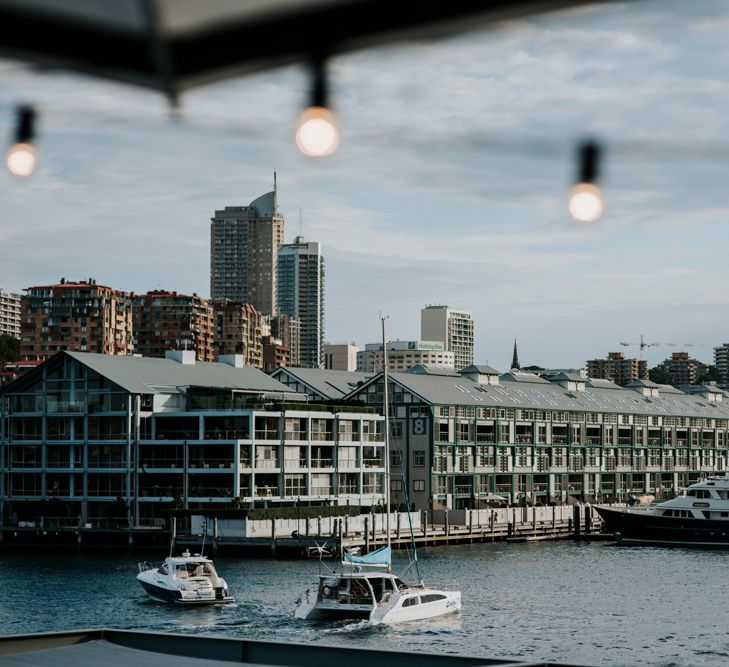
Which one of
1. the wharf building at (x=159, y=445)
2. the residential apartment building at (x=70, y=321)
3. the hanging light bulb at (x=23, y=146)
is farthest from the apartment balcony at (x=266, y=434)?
the residential apartment building at (x=70, y=321)

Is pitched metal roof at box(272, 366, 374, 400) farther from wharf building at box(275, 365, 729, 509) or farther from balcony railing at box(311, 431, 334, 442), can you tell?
Answer: balcony railing at box(311, 431, 334, 442)

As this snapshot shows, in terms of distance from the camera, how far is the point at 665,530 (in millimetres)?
80000

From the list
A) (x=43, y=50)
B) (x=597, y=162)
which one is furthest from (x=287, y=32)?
(x=597, y=162)

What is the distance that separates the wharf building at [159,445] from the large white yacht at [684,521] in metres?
16.2

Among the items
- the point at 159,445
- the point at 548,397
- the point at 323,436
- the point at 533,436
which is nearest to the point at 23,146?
the point at 159,445

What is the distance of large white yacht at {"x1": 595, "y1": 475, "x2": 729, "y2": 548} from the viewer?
79.2m

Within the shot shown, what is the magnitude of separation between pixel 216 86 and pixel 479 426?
284 ft

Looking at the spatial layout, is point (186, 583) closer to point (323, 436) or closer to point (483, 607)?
point (483, 607)

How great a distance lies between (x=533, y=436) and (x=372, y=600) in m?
51.7

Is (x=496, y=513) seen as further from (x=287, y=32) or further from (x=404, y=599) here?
(x=287, y=32)

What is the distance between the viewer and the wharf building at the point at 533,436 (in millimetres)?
86438

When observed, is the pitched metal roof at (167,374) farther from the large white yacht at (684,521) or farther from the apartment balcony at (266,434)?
the large white yacht at (684,521)

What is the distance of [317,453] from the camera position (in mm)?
76188

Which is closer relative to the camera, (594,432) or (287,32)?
(287,32)
